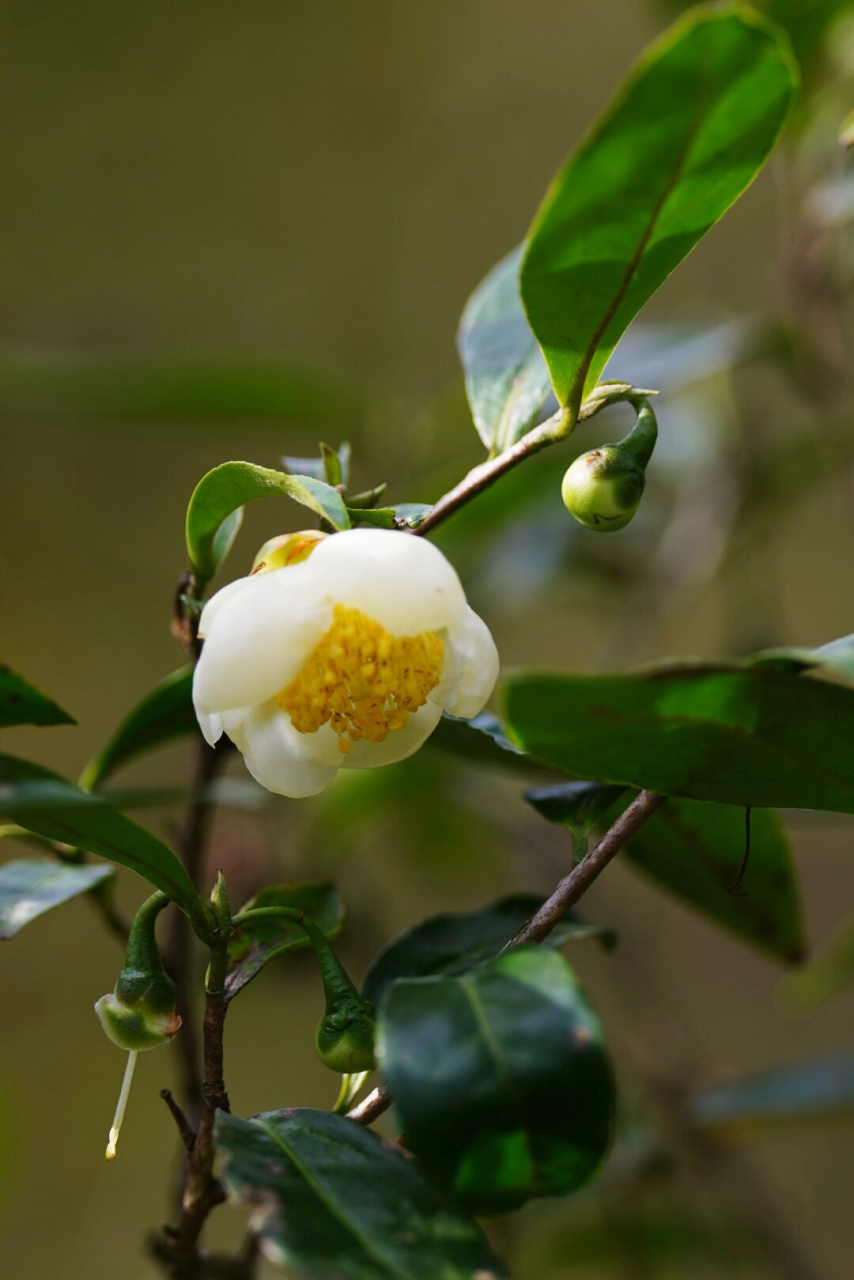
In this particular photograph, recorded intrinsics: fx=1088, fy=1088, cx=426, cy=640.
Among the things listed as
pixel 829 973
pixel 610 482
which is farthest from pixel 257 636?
pixel 829 973

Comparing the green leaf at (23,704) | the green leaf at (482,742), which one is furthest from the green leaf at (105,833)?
the green leaf at (482,742)

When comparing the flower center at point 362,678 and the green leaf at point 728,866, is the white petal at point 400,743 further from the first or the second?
the green leaf at point 728,866

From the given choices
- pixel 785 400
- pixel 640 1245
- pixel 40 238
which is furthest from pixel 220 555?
pixel 40 238

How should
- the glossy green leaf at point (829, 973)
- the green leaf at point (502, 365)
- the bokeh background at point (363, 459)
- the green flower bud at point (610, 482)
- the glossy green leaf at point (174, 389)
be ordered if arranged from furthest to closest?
the bokeh background at point (363, 459)
the glossy green leaf at point (174, 389)
the glossy green leaf at point (829, 973)
the green leaf at point (502, 365)
the green flower bud at point (610, 482)

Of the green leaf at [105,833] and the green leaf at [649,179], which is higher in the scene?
the green leaf at [649,179]

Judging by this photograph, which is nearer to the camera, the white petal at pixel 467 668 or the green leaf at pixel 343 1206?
the green leaf at pixel 343 1206

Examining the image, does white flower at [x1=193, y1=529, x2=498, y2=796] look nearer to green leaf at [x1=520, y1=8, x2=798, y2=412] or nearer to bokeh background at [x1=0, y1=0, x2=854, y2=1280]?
green leaf at [x1=520, y1=8, x2=798, y2=412]
